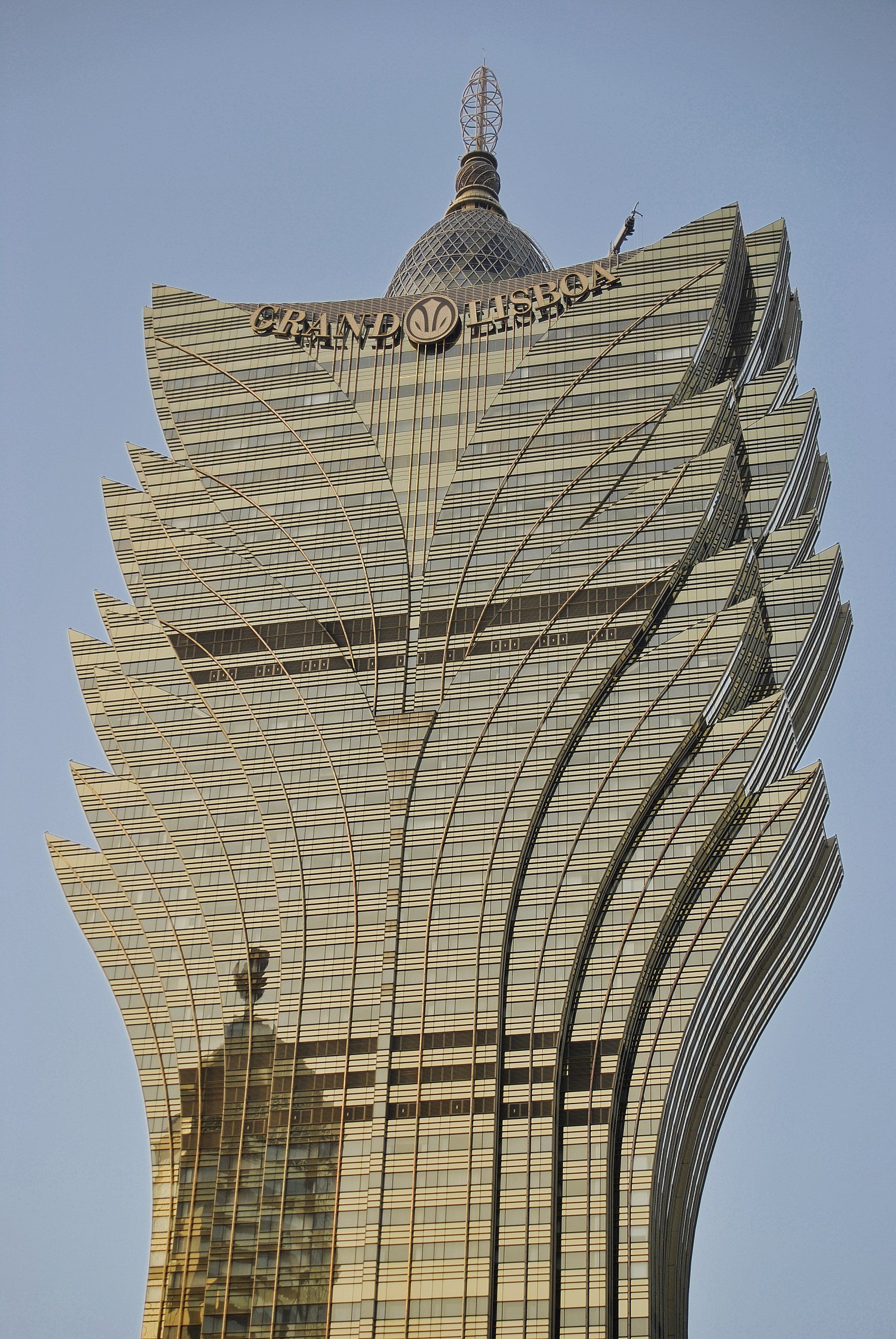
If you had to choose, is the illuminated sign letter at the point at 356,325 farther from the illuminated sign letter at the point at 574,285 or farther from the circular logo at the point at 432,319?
the illuminated sign letter at the point at 574,285

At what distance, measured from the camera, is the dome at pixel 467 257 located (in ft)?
608

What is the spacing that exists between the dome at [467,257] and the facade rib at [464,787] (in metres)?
9.00

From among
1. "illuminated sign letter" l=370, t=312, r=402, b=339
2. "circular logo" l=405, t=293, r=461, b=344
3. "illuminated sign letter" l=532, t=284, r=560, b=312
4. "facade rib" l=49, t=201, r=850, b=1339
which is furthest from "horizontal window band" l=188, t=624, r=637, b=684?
"illuminated sign letter" l=532, t=284, r=560, b=312

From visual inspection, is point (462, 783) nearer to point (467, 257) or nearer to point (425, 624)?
point (425, 624)

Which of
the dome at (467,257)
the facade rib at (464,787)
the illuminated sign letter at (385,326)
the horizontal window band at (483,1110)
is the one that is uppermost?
the dome at (467,257)

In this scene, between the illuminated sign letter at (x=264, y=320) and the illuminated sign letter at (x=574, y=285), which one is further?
the illuminated sign letter at (x=264, y=320)

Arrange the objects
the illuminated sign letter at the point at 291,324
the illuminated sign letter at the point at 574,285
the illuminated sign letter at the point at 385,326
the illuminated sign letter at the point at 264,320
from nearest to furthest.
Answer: the illuminated sign letter at the point at 574,285 < the illuminated sign letter at the point at 385,326 < the illuminated sign letter at the point at 291,324 < the illuminated sign letter at the point at 264,320

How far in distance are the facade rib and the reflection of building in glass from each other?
294 mm

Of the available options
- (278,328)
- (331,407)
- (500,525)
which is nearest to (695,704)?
(500,525)

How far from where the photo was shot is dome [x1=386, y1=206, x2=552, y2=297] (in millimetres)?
185363

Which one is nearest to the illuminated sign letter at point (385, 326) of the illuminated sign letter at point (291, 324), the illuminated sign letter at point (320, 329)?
the illuminated sign letter at point (320, 329)

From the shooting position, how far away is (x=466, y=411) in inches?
6575

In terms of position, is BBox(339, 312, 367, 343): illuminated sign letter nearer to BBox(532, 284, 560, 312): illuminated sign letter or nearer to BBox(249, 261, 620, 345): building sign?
BBox(249, 261, 620, 345): building sign

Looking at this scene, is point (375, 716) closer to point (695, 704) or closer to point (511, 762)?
point (511, 762)
